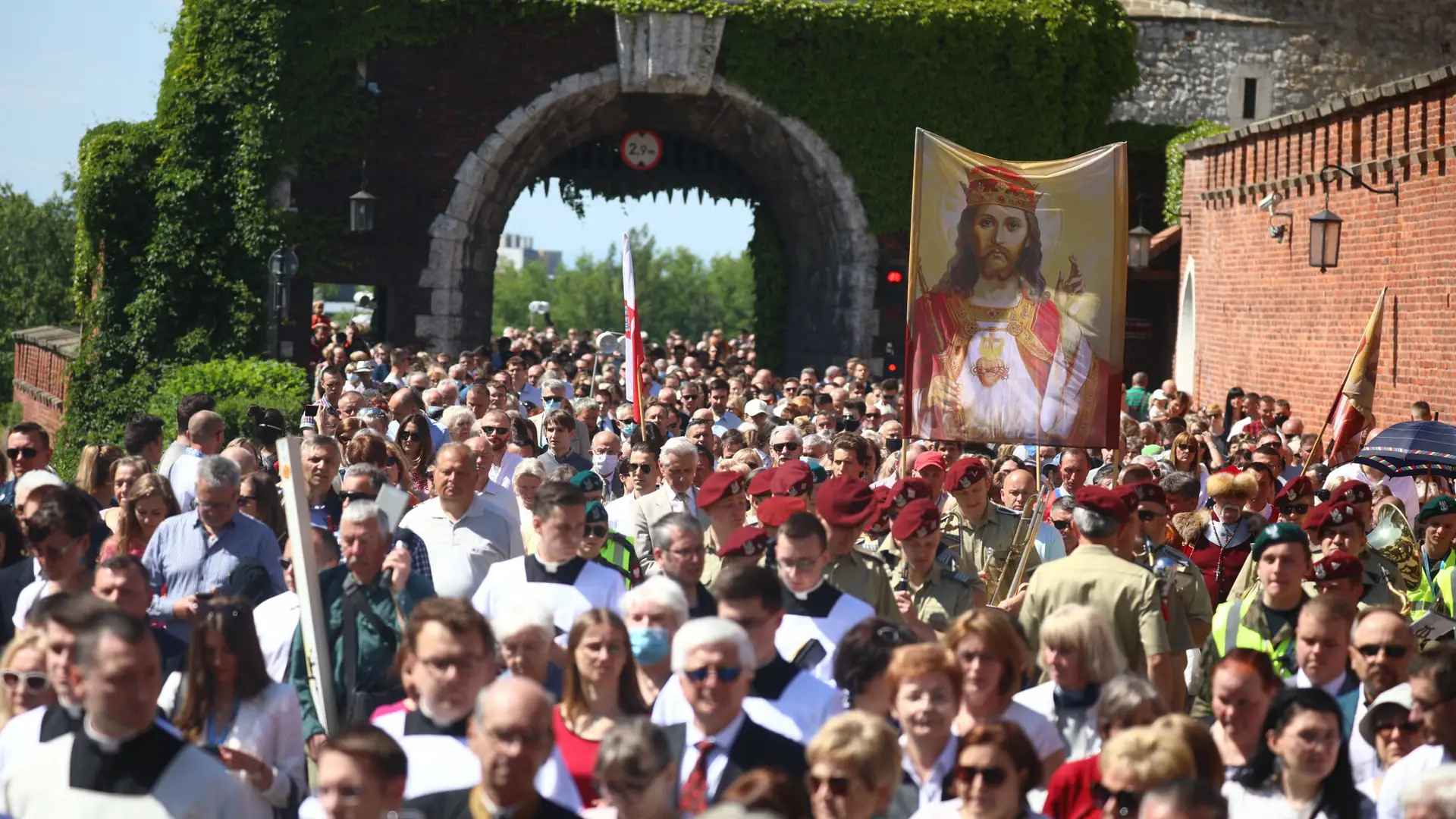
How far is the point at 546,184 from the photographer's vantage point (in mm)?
28891

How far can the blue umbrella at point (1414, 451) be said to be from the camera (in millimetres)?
10680

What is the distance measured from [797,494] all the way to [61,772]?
13.2 feet

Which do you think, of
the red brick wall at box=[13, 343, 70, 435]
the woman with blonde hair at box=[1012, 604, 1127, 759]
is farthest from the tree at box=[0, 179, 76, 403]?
the woman with blonde hair at box=[1012, 604, 1127, 759]

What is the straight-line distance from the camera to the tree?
55.0 meters

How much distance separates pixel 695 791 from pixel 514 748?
0.74 m

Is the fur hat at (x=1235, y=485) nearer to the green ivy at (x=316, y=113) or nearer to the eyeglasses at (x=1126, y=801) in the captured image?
the eyeglasses at (x=1126, y=801)

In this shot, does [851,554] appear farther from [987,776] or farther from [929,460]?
[929,460]

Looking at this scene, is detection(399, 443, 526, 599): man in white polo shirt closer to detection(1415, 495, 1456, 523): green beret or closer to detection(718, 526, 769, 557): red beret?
detection(718, 526, 769, 557): red beret

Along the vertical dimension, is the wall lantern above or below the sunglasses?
above

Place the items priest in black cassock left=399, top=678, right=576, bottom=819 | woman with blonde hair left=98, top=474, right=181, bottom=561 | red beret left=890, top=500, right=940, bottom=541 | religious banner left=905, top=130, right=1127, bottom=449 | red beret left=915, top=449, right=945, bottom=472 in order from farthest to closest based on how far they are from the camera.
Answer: religious banner left=905, top=130, right=1127, bottom=449 → red beret left=915, top=449, right=945, bottom=472 → woman with blonde hair left=98, top=474, right=181, bottom=561 → red beret left=890, top=500, right=940, bottom=541 → priest in black cassock left=399, top=678, right=576, bottom=819

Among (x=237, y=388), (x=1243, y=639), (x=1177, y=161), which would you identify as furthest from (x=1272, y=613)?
(x=1177, y=161)

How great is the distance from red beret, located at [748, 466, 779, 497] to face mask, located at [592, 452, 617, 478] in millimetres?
3440

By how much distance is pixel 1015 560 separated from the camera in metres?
8.87

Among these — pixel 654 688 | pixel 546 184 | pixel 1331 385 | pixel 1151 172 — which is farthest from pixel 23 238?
pixel 654 688
